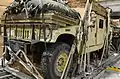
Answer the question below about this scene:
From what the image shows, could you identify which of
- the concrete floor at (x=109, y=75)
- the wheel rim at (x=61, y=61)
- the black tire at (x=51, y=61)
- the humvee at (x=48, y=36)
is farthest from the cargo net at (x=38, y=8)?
the concrete floor at (x=109, y=75)

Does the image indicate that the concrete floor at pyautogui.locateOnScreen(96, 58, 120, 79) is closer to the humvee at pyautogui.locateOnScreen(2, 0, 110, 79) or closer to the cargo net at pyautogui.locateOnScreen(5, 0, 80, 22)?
the humvee at pyautogui.locateOnScreen(2, 0, 110, 79)

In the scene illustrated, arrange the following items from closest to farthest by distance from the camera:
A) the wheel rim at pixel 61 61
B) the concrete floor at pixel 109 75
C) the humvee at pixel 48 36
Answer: the humvee at pixel 48 36 → the wheel rim at pixel 61 61 → the concrete floor at pixel 109 75

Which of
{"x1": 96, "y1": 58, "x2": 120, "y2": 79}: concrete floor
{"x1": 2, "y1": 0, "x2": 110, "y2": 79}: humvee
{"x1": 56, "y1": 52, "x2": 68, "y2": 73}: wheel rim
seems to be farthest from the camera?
{"x1": 96, "y1": 58, "x2": 120, "y2": 79}: concrete floor

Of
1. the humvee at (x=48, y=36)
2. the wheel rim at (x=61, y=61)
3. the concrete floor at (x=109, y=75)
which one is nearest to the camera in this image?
the humvee at (x=48, y=36)

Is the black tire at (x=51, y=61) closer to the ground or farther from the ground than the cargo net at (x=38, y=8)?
closer to the ground

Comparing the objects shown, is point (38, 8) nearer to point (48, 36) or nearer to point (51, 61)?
point (48, 36)

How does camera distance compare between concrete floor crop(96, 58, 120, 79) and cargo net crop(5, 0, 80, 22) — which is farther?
concrete floor crop(96, 58, 120, 79)

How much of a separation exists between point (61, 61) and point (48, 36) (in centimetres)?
82

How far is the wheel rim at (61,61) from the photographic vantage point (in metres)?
3.87

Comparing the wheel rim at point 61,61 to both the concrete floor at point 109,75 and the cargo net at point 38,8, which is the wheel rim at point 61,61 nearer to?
the cargo net at point 38,8

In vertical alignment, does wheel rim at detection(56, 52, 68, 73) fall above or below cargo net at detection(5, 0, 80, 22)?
below

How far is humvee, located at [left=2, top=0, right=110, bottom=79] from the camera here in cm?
357

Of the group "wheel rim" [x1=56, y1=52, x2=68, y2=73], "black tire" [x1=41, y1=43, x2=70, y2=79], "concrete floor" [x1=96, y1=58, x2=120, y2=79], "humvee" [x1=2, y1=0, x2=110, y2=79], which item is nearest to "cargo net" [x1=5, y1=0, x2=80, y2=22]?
"humvee" [x1=2, y1=0, x2=110, y2=79]

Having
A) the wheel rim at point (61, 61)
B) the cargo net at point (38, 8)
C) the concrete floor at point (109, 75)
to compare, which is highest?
the cargo net at point (38, 8)
